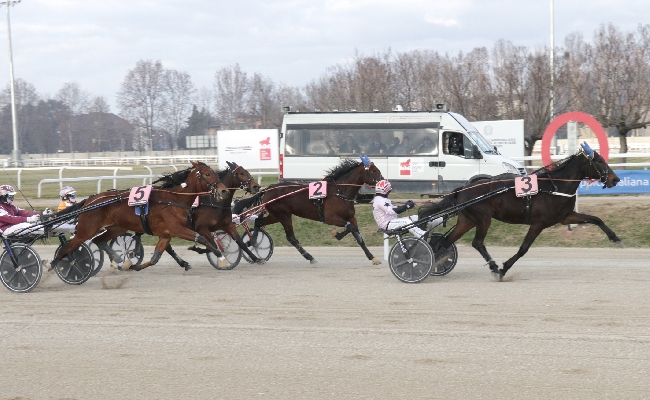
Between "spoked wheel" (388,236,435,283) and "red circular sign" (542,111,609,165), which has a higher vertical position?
"red circular sign" (542,111,609,165)

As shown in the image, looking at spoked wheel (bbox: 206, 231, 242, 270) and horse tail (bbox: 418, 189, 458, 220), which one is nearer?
horse tail (bbox: 418, 189, 458, 220)

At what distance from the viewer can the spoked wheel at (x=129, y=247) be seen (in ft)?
38.1

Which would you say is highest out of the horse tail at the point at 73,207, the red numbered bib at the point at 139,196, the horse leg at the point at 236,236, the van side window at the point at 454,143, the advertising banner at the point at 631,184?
the van side window at the point at 454,143

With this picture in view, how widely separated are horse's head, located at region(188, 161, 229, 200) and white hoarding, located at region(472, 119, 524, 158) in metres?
13.7

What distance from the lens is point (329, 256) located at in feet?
41.8

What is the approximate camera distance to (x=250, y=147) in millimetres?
24906

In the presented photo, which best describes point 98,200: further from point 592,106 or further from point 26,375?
point 592,106

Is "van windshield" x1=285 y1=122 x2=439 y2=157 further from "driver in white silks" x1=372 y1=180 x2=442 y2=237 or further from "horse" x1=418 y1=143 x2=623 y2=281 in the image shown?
"horse" x1=418 y1=143 x2=623 y2=281

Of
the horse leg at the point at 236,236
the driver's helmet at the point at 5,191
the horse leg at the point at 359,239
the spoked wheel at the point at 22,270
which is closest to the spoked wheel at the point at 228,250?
the horse leg at the point at 236,236

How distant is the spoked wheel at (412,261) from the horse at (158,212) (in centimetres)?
217

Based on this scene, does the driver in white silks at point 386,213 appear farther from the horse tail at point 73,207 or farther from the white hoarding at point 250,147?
the white hoarding at point 250,147

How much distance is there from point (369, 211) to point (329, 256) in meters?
4.35

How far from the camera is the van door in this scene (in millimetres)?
18406

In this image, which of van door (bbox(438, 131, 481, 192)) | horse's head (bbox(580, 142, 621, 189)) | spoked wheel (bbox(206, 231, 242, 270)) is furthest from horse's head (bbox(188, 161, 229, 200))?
van door (bbox(438, 131, 481, 192))
